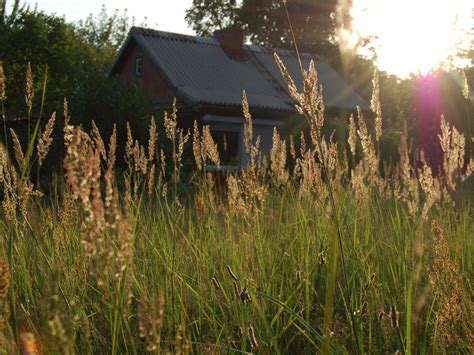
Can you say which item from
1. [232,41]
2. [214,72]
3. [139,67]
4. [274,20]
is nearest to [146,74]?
[139,67]

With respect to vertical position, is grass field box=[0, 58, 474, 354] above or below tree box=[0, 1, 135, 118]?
below

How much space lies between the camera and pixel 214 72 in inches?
968

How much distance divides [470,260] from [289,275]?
0.93 m

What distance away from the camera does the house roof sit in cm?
2308

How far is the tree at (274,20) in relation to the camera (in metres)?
42.4

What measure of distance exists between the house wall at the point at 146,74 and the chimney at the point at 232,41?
3.60 meters

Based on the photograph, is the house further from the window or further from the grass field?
the grass field

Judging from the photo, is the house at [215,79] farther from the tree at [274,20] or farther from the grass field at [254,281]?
the grass field at [254,281]

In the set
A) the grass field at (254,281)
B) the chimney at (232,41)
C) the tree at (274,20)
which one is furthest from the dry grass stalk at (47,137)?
the tree at (274,20)

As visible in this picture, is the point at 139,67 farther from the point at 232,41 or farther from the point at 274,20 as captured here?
the point at 274,20

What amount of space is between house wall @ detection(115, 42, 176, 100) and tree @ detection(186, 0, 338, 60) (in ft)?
57.5

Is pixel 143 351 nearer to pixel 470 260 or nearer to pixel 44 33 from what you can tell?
pixel 470 260

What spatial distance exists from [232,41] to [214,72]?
9.35ft

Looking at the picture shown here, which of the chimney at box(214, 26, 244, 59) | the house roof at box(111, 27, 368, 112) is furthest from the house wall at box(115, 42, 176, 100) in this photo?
the chimney at box(214, 26, 244, 59)
